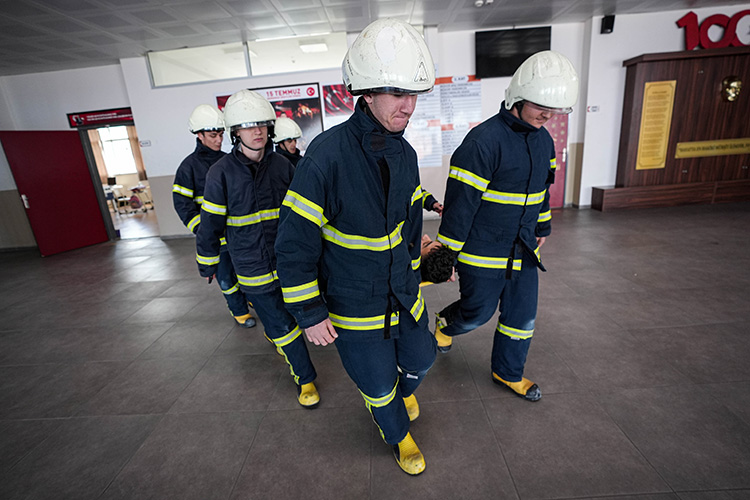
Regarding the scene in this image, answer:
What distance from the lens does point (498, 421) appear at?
1.96m

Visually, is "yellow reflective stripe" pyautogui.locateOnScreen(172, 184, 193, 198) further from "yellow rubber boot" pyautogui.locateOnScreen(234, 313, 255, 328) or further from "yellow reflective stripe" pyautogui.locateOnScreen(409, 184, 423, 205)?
"yellow reflective stripe" pyautogui.locateOnScreen(409, 184, 423, 205)

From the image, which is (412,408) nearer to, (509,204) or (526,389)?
(526,389)

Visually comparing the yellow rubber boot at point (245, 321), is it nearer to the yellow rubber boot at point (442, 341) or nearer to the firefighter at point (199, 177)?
the firefighter at point (199, 177)

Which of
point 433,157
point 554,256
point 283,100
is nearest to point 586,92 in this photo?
point 433,157

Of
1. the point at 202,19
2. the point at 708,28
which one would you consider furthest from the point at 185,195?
the point at 708,28

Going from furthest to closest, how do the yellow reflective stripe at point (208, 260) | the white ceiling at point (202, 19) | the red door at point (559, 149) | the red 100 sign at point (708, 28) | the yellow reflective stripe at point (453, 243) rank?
the red door at point (559, 149) → the red 100 sign at point (708, 28) → the white ceiling at point (202, 19) → the yellow reflective stripe at point (208, 260) → the yellow reflective stripe at point (453, 243)

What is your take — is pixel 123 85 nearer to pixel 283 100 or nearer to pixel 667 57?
pixel 283 100

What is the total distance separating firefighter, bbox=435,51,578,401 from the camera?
1684mm

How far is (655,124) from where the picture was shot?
254 inches

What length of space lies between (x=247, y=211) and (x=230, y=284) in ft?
3.46

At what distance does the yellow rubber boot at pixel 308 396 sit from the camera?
2176 millimetres

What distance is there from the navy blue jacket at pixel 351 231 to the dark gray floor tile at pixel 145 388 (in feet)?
5.49

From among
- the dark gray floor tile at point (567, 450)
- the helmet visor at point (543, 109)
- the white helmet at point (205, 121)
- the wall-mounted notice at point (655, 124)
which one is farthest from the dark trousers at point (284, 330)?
the wall-mounted notice at point (655, 124)

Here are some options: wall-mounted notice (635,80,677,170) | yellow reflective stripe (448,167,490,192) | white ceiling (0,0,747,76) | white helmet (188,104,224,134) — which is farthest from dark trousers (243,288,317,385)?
wall-mounted notice (635,80,677,170)
